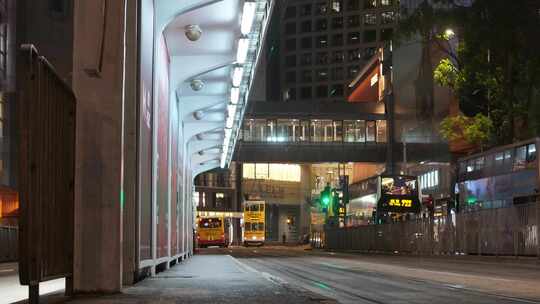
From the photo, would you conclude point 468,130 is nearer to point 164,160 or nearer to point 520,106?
point 520,106

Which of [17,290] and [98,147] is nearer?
[98,147]

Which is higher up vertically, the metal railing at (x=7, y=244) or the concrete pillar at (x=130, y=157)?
the concrete pillar at (x=130, y=157)

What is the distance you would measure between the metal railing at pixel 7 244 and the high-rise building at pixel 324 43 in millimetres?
114069

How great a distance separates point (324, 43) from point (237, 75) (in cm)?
13370

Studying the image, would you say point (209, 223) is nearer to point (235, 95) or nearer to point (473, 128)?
point (473, 128)

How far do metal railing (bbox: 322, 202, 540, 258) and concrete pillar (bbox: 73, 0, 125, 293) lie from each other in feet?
67.1

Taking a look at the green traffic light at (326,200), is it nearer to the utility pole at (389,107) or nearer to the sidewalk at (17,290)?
the utility pole at (389,107)

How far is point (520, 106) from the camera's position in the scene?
120 ft

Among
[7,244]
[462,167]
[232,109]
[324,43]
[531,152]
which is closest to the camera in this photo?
[232,109]

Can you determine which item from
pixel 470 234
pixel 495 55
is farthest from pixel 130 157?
pixel 495 55

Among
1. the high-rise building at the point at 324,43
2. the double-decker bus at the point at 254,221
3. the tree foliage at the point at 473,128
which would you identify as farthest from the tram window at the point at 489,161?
the high-rise building at the point at 324,43

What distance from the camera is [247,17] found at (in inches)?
617

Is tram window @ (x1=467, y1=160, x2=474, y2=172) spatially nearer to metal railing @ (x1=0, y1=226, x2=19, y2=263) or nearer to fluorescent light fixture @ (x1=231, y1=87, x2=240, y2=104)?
fluorescent light fixture @ (x1=231, y1=87, x2=240, y2=104)

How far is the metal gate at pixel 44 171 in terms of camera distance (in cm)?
682
